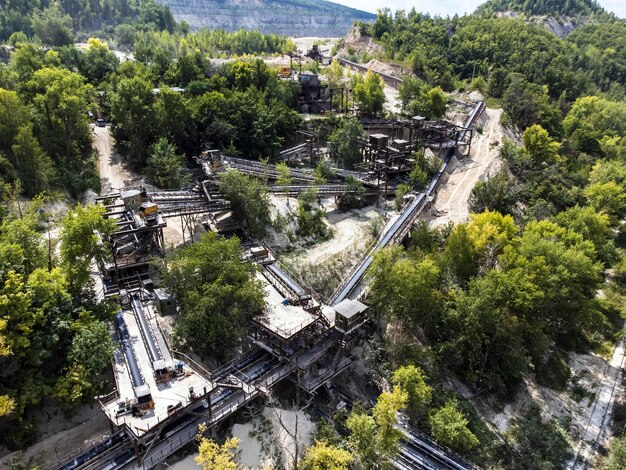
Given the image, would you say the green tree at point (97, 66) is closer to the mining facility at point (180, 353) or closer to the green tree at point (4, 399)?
the mining facility at point (180, 353)

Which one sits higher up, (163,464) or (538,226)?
(538,226)

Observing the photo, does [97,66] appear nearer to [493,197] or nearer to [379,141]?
[379,141]

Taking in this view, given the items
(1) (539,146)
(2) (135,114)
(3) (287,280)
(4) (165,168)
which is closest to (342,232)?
(3) (287,280)

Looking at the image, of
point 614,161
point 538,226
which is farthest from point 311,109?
point 614,161

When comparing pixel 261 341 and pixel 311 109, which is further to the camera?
pixel 311 109

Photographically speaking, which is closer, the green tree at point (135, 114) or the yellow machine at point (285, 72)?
the green tree at point (135, 114)

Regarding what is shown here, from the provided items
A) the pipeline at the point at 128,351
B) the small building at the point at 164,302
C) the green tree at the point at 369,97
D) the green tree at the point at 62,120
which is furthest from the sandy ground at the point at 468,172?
the green tree at the point at 62,120

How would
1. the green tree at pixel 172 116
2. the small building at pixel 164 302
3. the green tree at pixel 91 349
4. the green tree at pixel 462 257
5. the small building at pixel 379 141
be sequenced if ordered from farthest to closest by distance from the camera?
the small building at pixel 379 141, the green tree at pixel 172 116, the green tree at pixel 462 257, the small building at pixel 164 302, the green tree at pixel 91 349

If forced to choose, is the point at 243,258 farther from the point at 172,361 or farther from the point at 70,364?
the point at 70,364
